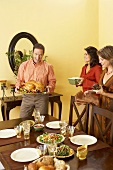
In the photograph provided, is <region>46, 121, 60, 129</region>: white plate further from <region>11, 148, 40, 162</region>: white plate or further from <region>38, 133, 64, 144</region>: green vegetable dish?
<region>11, 148, 40, 162</region>: white plate

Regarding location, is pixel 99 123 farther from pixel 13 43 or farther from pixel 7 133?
pixel 13 43

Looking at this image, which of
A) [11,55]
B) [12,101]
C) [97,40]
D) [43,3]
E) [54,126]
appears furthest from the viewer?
[97,40]

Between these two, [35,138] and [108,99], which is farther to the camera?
[108,99]

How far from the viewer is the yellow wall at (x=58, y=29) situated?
3545mm

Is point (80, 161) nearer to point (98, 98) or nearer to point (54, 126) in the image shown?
point (54, 126)

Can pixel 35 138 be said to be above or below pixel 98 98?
below

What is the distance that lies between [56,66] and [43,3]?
1.15 metres

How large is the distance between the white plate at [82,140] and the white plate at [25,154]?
1.08 ft

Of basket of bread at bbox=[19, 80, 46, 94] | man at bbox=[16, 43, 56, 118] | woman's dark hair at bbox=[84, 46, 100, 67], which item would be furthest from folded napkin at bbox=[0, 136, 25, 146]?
woman's dark hair at bbox=[84, 46, 100, 67]

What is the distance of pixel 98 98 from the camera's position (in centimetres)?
234

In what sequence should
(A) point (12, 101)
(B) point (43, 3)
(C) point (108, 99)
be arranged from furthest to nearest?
(B) point (43, 3) < (A) point (12, 101) < (C) point (108, 99)

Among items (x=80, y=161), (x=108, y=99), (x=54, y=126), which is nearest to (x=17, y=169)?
(x=80, y=161)

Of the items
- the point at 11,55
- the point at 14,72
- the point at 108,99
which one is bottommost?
the point at 108,99

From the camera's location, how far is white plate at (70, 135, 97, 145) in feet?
5.27
